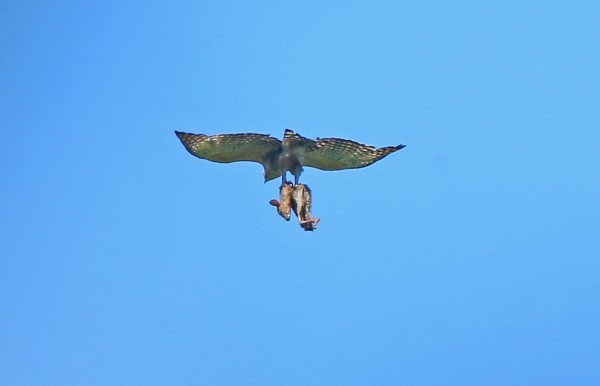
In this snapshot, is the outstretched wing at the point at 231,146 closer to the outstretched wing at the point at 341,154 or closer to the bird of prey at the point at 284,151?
the bird of prey at the point at 284,151

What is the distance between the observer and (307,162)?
3180 cm

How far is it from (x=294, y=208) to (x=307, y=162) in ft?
8.00

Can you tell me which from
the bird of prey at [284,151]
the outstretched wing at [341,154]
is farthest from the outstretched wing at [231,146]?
the outstretched wing at [341,154]

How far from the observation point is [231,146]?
30.6 m

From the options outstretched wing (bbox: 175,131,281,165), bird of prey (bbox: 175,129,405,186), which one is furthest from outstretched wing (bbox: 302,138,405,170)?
outstretched wing (bbox: 175,131,281,165)

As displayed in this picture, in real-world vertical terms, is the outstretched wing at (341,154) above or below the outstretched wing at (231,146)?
above

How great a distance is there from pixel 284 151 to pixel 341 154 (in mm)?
1857

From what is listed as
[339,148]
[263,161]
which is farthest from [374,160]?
[263,161]

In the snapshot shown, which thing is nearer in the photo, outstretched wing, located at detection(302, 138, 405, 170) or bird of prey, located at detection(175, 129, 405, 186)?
bird of prey, located at detection(175, 129, 405, 186)

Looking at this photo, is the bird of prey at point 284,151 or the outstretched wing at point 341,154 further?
the outstretched wing at point 341,154

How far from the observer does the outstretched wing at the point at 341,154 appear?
1231 inches

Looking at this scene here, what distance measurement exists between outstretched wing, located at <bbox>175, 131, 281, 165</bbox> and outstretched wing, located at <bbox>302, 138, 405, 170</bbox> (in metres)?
1.21

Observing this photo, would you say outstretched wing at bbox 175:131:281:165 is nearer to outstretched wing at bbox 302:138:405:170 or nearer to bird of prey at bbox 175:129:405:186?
bird of prey at bbox 175:129:405:186

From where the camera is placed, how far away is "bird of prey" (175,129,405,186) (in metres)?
30.3
